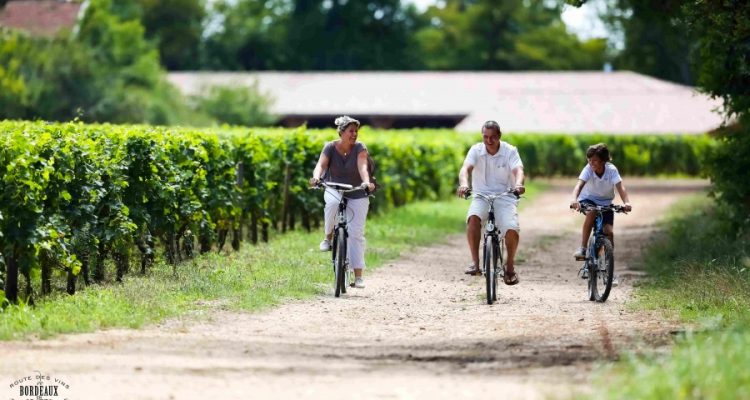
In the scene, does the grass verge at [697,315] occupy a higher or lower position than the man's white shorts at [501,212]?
lower

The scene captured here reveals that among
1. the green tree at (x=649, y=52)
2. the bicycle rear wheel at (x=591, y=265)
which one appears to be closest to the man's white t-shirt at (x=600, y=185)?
the bicycle rear wheel at (x=591, y=265)

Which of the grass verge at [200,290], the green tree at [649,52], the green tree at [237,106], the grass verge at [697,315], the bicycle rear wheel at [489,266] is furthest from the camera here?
the green tree at [649,52]

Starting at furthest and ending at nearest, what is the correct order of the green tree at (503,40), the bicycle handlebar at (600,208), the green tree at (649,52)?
the green tree at (503,40) → the green tree at (649,52) → the bicycle handlebar at (600,208)

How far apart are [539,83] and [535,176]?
1609 centimetres

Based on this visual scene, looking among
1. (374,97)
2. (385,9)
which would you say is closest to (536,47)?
(385,9)

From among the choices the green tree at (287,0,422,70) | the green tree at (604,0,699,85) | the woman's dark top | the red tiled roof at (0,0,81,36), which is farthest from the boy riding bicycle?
the green tree at (287,0,422,70)

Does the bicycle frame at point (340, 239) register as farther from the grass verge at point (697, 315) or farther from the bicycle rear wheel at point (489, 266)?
the grass verge at point (697, 315)

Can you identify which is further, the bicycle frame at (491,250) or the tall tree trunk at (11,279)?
the bicycle frame at (491,250)

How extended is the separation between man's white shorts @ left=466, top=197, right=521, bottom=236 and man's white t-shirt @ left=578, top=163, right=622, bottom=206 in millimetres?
688

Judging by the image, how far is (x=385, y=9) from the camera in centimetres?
9462

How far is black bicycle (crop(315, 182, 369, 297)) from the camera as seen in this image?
15.1 meters

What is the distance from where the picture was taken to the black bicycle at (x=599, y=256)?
48.3 feet

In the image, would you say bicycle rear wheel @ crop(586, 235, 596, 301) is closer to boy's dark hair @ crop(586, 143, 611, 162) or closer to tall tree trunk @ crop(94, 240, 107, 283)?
boy's dark hair @ crop(586, 143, 611, 162)

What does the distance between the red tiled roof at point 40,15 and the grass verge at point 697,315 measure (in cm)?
Result: 3785
